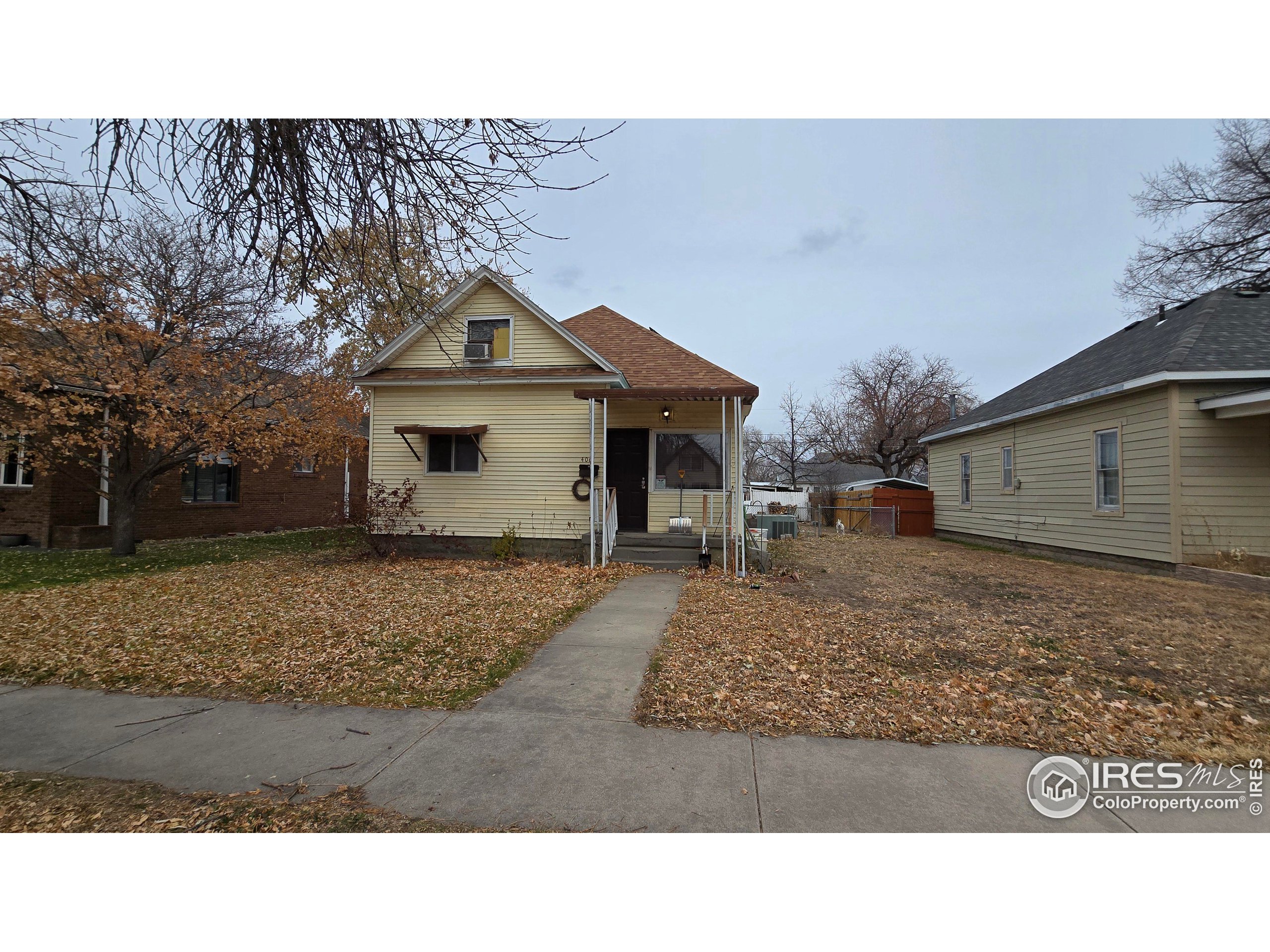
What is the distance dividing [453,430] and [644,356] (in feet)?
15.5

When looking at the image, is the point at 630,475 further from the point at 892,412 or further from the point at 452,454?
the point at 892,412

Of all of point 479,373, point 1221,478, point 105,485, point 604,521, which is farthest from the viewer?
point 105,485

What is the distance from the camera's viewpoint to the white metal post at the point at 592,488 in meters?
9.97

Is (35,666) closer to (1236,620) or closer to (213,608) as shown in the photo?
(213,608)

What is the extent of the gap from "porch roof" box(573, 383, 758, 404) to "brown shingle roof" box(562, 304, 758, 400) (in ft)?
0.16

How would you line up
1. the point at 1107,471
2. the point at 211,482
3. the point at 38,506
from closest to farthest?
the point at 1107,471 < the point at 38,506 < the point at 211,482

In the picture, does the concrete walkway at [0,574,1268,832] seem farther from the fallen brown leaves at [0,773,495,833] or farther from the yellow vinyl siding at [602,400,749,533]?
the yellow vinyl siding at [602,400,749,533]

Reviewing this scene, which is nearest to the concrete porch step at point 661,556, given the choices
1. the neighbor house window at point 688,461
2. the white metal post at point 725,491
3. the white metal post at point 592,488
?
the white metal post at point 725,491

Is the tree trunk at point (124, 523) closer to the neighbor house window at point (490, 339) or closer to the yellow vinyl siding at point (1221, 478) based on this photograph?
the neighbor house window at point (490, 339)

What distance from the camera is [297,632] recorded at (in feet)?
19.4

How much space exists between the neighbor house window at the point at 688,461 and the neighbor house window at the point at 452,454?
3926mm

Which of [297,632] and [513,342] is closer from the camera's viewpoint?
[297,632]

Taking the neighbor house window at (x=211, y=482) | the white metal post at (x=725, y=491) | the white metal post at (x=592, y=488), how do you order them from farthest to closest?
1. the neighbor house window at (x=211, y=482)
2. the white metal post at (x=592, y=488)
3. the white metal post at (x=725, y=491)
